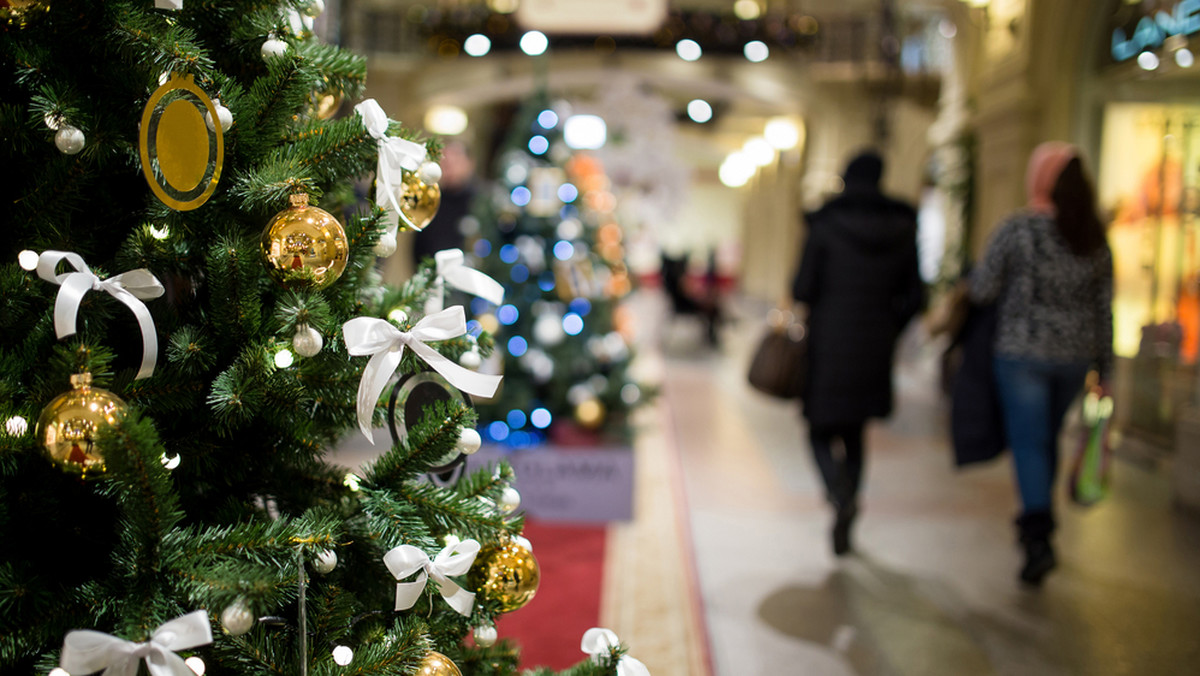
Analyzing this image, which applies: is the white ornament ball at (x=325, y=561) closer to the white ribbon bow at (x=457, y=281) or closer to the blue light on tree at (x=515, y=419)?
the white ribbon bow at (x=457, y=281)

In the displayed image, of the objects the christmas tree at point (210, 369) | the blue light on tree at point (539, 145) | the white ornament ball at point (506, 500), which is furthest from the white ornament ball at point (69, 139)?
the blue light on tree at point (539, 145)

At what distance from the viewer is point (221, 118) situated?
1.00 metres

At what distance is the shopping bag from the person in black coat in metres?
0.67

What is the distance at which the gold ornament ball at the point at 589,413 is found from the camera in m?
4.22

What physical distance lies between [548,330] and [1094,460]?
2361 millimetres

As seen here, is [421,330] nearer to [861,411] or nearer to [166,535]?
[166,535]

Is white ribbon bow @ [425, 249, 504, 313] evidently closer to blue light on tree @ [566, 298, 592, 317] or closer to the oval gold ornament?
the oval gold ornament

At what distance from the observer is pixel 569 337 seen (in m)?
4.24

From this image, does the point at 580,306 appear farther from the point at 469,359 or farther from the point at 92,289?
the point at 92,289

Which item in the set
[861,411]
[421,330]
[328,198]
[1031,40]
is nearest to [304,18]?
[328,198]

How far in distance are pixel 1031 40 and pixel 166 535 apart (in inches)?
245

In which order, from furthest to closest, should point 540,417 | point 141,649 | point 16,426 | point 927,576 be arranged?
point 540,417 → point 927,576 → point 16,426 → point 141,649

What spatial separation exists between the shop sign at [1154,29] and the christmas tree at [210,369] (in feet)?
14.3

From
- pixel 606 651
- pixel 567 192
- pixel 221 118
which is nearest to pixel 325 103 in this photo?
pixel 221 118
